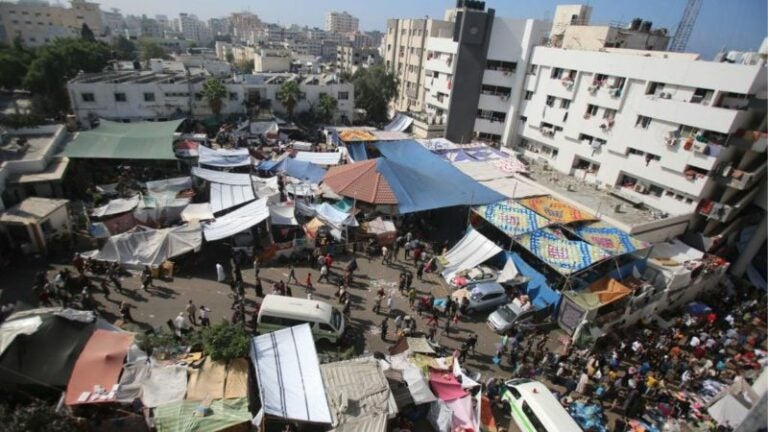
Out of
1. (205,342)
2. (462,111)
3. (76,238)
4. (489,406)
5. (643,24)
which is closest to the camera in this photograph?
(205,342)

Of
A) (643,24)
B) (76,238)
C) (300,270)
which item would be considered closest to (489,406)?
(300,270)

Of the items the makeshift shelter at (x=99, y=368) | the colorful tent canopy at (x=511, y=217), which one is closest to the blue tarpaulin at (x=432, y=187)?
the colorful tent canopy at (x=511, y=217)

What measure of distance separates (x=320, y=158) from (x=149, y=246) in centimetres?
1351

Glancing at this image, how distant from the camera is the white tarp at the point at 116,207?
17703 millimetres

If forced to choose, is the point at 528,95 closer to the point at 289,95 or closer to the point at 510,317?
the point at 510,317

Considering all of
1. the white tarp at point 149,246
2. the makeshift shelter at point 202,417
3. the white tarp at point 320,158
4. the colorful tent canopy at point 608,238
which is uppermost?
the colorful tent canopy at point 608,238

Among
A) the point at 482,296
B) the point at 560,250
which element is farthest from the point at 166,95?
the point at 560,250

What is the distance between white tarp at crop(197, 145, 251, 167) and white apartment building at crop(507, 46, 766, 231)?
69.8 feet

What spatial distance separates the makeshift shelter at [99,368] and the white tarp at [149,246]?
18.1 feet

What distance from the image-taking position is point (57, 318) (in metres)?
10.1

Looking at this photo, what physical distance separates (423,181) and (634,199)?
11.9 metres

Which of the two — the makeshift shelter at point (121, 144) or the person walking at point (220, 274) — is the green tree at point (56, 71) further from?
the person walking at point (220, 274)

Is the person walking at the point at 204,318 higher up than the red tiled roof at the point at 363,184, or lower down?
lower down

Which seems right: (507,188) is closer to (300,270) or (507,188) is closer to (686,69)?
(686,69)
